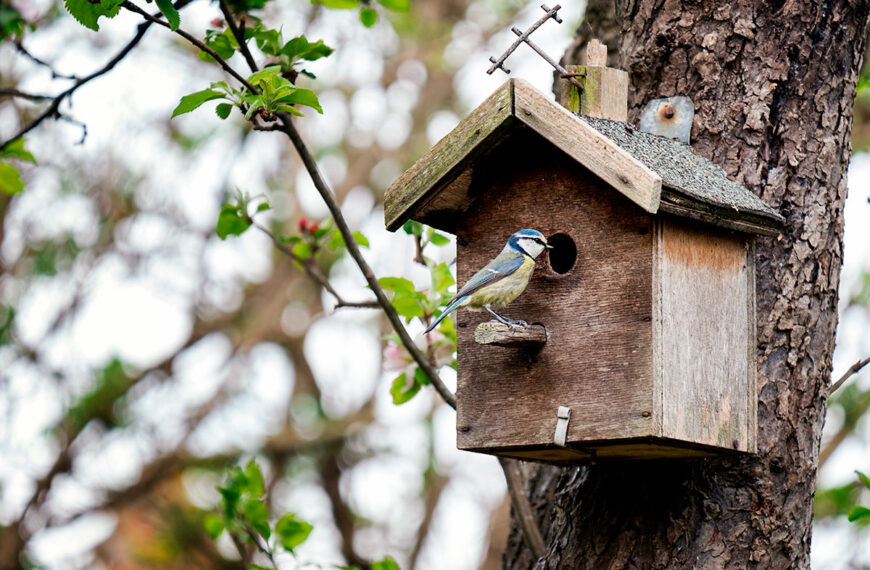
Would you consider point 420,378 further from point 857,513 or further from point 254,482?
point 857,513

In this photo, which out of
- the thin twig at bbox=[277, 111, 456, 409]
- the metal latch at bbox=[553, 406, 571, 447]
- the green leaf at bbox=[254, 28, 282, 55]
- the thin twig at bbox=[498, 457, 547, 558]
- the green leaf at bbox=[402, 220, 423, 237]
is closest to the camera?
the metal latch at bbox=[553, 406, 571, 447]

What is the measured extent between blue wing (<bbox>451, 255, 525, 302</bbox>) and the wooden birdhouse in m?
0.11

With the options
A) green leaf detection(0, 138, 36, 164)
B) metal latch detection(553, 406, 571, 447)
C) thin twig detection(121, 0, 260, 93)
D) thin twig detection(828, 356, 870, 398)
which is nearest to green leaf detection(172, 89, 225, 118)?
thin twig detection(121, 0, 260, 93)

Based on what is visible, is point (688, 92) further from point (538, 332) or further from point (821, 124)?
point (538, 332)

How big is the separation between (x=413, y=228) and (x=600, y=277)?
81 cm

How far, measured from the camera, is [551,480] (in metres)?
3.46

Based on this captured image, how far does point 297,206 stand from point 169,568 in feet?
9.83

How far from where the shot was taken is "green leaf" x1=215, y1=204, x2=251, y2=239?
10.6 feet

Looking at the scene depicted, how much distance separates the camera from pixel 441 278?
10.8ft

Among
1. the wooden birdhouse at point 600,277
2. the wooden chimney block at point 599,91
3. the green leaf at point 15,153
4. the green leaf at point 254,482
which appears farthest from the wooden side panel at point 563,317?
the green leaf at point 15,153

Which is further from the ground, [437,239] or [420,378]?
[437,239]

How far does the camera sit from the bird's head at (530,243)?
249 cm

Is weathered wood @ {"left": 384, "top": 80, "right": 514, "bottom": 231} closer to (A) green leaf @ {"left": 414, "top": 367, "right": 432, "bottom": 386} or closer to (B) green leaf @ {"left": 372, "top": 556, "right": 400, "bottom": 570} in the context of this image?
(A) green leaf @ {"left": 414, "top": 367, "right": 432, "bottom": 386}

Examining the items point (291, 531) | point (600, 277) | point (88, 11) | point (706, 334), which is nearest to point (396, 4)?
point (88, 11)
